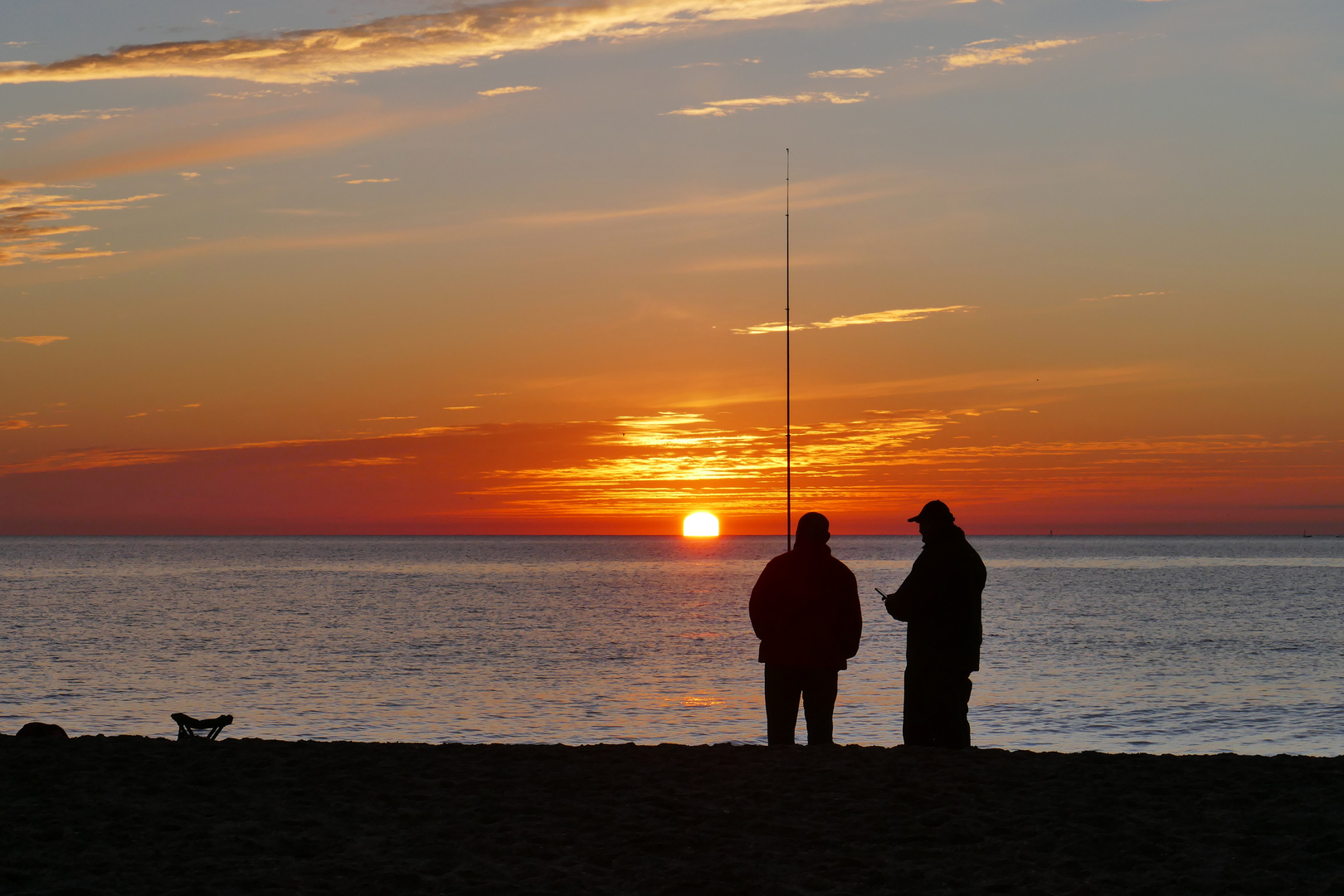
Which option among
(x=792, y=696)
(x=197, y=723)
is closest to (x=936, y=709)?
(x=792, y=696)

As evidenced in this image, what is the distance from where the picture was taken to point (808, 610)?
827 cm

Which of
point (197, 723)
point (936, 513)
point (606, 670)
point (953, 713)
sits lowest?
point (606, 670)

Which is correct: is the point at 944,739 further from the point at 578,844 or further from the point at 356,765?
the point at 356,765

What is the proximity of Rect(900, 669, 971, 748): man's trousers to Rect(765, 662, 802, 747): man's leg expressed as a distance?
A: 0.81 metres

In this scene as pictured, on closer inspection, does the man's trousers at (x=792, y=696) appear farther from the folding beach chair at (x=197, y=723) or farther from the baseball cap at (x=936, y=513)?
the folding beach chair at (x=197, y=723)

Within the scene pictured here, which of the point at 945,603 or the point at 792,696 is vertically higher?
the point at 945,603

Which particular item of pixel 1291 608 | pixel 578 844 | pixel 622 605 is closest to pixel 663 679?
pixel 578 844

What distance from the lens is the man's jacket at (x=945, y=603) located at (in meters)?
7.78

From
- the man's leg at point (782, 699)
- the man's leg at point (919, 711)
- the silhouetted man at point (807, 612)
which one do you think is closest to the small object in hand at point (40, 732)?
the man's leg at point (782, 699)

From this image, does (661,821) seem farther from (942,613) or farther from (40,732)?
(40,732)

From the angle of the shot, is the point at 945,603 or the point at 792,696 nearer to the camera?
the point at 945,603

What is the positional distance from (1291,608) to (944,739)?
55.1m

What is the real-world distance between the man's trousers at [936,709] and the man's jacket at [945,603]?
0.14m

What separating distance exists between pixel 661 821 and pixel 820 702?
7.89ft
